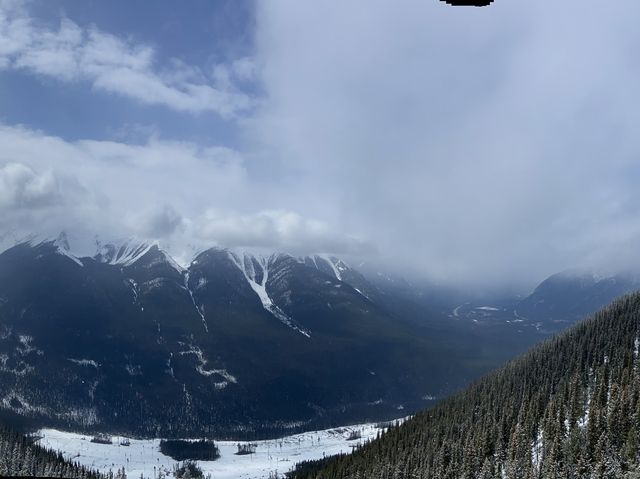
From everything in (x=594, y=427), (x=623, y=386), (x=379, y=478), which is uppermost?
(x=623, y=386)

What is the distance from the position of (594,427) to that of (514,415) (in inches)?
2090

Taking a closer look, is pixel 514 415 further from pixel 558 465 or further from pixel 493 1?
pixel 493 1

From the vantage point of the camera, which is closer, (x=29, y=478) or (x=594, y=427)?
(x=29, y=478)

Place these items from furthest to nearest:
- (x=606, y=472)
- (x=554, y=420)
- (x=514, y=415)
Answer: (x=514, y=415) → (x=554, y=420) → (x=606, y=472)

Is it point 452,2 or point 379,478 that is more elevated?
point 452,2

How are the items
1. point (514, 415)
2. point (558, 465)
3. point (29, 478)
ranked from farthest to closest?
1. point (514, 415)
2. point (558, 465)
3. point (29, 478)

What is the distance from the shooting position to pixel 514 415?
646ft

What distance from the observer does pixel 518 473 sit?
146 metres

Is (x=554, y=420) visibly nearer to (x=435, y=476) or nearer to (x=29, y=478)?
(x=435, y=476)

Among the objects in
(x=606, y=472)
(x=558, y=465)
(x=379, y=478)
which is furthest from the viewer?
(x=379, y=478)

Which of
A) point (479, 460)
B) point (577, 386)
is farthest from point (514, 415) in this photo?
point (479, 460)

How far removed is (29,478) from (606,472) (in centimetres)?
14203

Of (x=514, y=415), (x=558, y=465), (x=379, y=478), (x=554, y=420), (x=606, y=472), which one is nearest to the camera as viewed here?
(x=606, y=472)

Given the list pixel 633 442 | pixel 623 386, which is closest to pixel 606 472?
pixel 633 442
